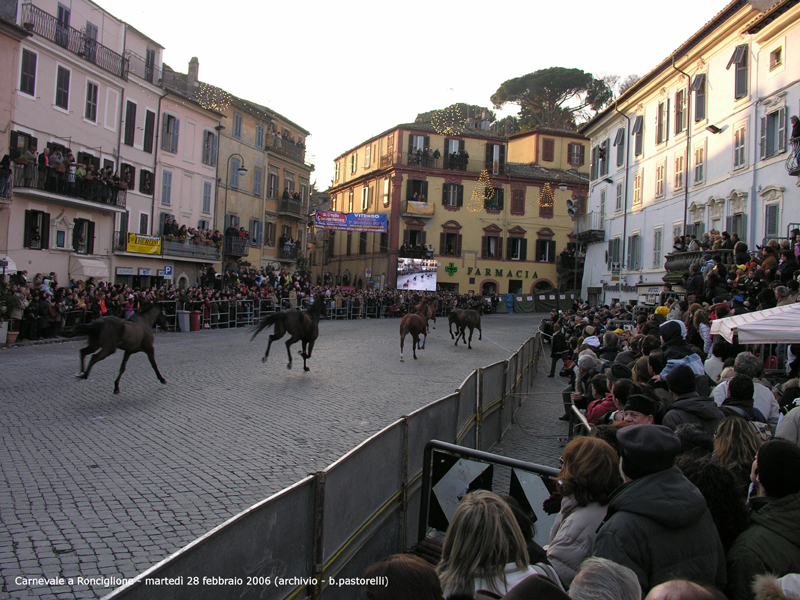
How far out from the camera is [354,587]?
4.07 metres

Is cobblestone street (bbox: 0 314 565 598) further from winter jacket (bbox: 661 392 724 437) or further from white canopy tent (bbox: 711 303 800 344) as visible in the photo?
winter jacket (bbox: 661 392 724 437)

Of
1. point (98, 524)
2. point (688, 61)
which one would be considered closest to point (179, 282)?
point (688, 61)

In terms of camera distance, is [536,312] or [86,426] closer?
[86,426]

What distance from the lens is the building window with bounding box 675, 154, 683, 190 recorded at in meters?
29.4

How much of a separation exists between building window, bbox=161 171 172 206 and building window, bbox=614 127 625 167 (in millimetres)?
26284

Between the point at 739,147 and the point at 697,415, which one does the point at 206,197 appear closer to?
the point at 739,147

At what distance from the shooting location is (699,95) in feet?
90.8

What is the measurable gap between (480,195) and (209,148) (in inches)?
1056

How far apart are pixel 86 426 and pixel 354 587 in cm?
609

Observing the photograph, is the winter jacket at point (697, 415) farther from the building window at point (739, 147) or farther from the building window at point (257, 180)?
the building window at point (257, 180)

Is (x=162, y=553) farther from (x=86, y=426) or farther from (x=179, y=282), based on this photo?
(x=179, y=282)

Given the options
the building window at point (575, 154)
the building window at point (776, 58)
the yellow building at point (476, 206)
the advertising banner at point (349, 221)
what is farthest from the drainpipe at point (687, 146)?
the building window at point (575, 154)

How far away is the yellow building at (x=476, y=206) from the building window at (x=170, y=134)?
75.5 ft

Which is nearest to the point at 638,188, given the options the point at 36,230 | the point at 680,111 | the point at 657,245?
the point at 657,245
